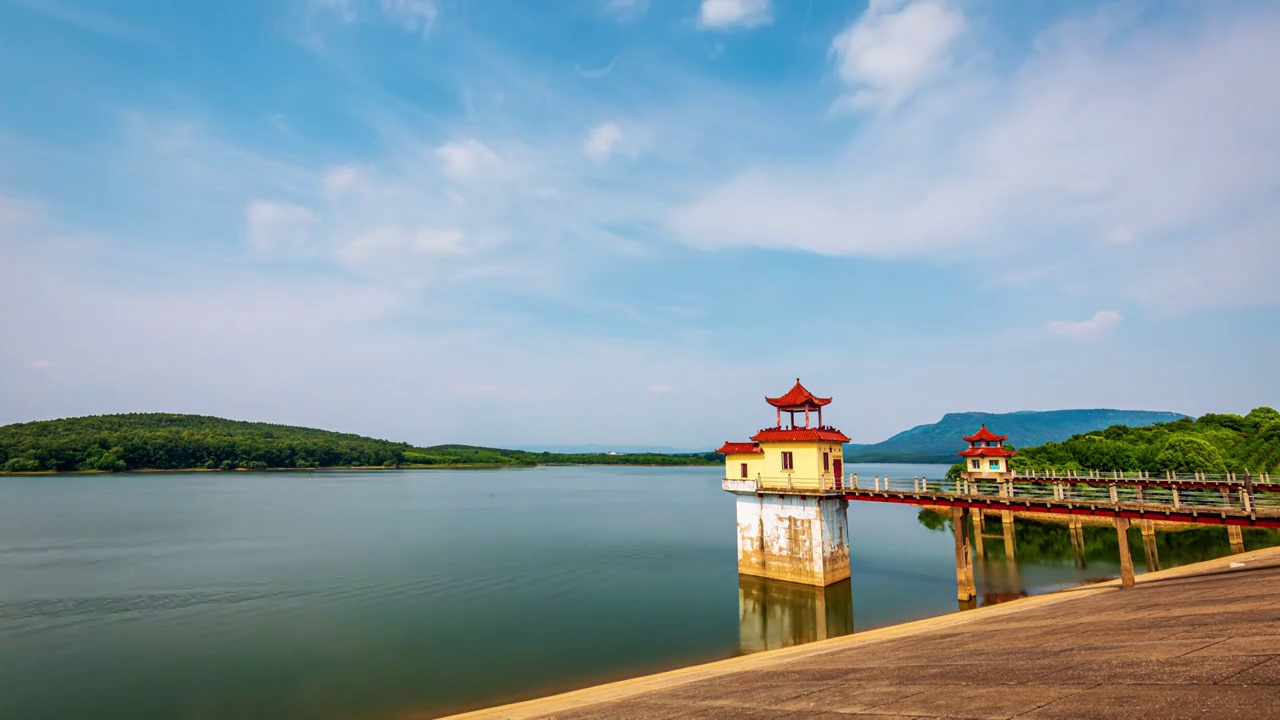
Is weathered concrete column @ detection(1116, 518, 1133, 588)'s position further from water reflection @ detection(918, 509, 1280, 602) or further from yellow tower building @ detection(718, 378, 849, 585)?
yellow tower building @ detection(718, 378, 849, 585)

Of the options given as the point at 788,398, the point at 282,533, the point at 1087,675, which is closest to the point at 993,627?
the point at 1087,675

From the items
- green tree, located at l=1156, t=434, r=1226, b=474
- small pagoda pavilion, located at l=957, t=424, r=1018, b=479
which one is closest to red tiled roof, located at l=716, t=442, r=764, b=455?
small pagoda pavilion, located at l=957, t=424, r=1018, b=479

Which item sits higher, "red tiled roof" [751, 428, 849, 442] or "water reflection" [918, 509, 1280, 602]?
"red tiled roof" [751, 428, 849, 442]

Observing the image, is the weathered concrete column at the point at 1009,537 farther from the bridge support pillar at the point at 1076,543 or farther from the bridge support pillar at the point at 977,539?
the bridge support pillar at the point at 1076,543

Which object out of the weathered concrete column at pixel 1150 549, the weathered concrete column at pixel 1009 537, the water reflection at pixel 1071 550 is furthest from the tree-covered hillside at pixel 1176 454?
the weathered concrete column at pixel 1150 549

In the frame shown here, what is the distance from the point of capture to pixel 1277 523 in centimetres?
2516

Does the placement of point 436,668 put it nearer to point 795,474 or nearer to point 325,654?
point 325,654

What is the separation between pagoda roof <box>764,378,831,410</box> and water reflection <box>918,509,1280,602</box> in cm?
1489

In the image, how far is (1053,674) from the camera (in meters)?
9.38

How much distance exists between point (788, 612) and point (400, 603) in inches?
964

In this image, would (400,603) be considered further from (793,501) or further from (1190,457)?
(1190,457)

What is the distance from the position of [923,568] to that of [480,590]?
116 feet

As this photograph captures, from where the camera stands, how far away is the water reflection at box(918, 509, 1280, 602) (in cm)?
4282

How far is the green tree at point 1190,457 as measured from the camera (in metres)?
65.4
